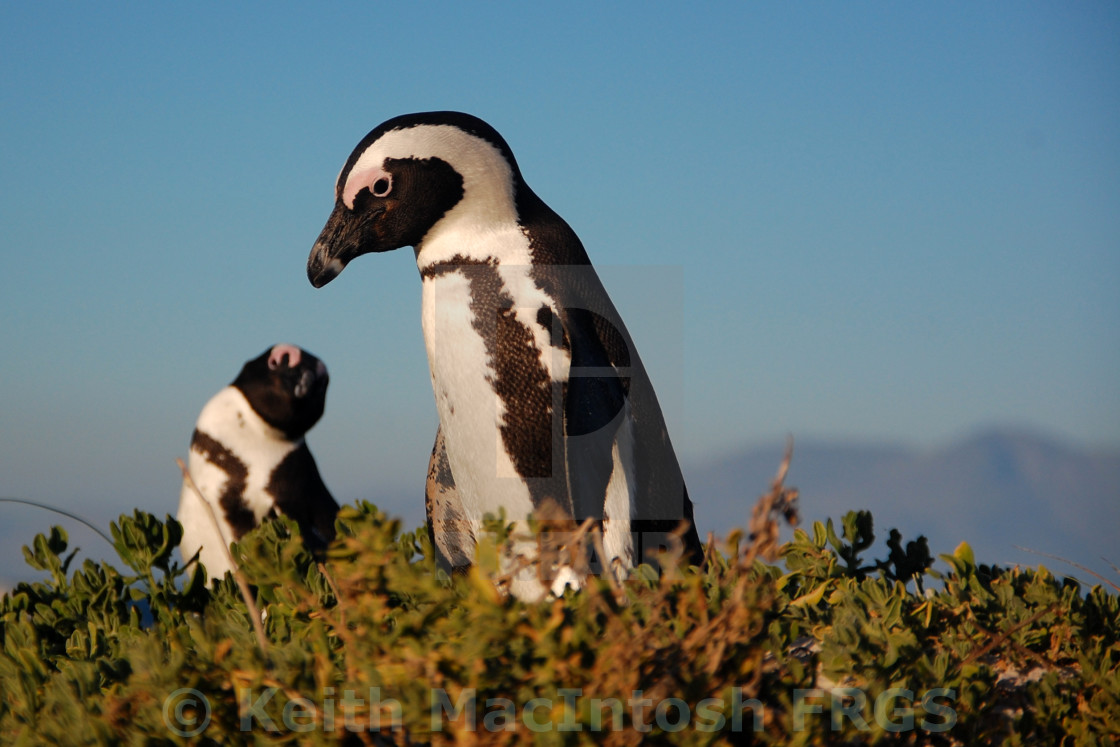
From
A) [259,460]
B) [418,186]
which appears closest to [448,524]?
[418,186]

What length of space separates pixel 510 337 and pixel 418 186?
0.58 meters

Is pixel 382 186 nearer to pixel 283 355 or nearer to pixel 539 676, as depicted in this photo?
pixel 539 676

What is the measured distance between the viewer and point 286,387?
4.73 metres

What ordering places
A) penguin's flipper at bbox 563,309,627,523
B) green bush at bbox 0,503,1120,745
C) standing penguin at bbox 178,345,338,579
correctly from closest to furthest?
green bush at bbox 0,503,1120,745, penguin's flipper at bbox 563,309,627,523, standing penguin at bbox 178,345,338,579

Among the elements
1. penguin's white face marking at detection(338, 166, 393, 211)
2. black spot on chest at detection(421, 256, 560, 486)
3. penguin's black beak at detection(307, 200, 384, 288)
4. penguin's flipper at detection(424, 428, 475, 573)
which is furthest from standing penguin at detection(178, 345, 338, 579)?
black spot on chest at detection(421, 256, 560, 486)

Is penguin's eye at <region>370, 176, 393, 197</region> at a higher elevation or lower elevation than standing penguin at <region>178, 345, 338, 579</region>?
higher

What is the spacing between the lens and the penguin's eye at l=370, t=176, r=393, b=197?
2949 mm

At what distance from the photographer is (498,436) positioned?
2855mm

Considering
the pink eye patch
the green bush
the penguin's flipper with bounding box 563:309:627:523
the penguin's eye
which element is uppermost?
the penguin's eye

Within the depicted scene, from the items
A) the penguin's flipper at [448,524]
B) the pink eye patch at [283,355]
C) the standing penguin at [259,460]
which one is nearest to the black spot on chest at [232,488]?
the standing penguin at [259,460]

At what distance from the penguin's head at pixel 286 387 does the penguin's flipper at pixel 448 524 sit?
1525 mm

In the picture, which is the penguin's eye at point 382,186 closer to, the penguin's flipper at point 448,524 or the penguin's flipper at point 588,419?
the penguin's flipper at point 588,419

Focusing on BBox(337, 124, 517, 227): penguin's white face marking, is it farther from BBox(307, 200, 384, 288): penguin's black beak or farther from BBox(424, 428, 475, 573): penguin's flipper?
BBox(424, 428, 475, 573): penguin's flipper

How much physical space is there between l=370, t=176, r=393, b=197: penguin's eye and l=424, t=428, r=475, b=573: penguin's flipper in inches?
35.6
